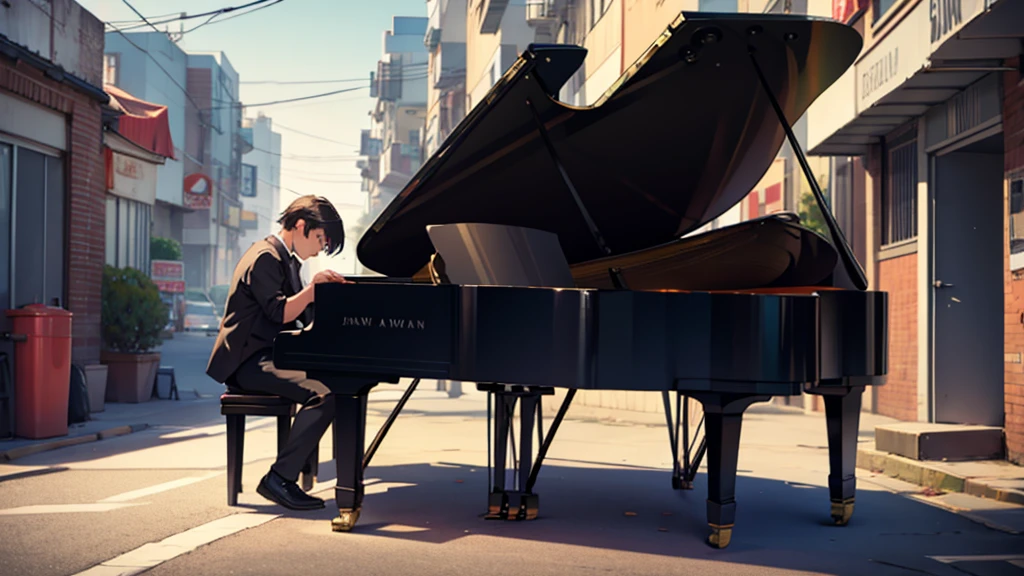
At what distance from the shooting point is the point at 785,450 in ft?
35.8

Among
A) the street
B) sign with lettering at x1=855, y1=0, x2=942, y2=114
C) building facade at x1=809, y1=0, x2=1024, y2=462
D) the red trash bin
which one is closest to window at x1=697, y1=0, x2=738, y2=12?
building facade at x1=809, y1=0, x2=1024, y2=462

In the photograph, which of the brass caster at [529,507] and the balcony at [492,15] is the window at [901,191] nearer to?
the brass caster at [529,507]

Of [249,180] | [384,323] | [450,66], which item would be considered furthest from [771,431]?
[249,180]

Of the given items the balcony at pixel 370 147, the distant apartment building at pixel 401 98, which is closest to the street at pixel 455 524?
the distant apartment building at pixel 401 98

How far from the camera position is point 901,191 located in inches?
549

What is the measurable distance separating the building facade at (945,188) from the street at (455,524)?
7.57 feet

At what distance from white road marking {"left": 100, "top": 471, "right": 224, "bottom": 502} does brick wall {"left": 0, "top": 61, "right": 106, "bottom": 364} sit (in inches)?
262

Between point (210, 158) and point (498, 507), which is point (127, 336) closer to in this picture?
point (498, 507)

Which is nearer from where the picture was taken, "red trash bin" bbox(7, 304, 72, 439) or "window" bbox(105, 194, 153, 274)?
"red trash bin" bbox(7, 304, 72, 439)

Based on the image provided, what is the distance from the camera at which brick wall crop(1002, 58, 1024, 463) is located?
29.8ft

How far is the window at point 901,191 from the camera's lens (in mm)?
13461

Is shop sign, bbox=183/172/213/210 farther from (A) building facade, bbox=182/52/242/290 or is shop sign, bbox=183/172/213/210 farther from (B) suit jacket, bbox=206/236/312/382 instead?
(B) suit jacket, bbox=206/236/312/382

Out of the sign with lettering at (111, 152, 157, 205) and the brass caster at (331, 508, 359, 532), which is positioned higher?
the sign with lettering at (111, 152, 157, 205)

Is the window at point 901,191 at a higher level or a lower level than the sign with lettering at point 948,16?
lower
